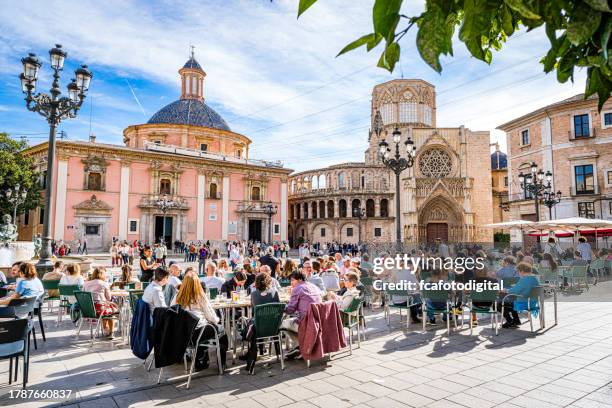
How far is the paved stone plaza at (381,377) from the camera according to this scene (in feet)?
13.0

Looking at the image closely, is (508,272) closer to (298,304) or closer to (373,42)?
(298,304)

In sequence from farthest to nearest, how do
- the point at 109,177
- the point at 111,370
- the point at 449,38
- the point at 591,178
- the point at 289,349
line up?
1. the point at 109,177
2. the point at 591,178
3. the point at 289,349
4. the point at 111,370
5. the point at 449,38

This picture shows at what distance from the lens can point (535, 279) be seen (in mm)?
6734

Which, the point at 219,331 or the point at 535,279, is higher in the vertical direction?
the point at 535,279

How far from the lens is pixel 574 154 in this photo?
23719 mm

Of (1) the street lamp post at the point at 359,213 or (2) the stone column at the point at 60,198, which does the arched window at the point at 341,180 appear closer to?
(1) the street lamp post at the point at 359,213

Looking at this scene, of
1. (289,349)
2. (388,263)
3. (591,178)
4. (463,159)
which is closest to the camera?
(289,349)

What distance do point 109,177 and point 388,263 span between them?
951 inches

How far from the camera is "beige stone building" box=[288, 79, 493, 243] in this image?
35.1 meters

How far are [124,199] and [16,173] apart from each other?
694 cm

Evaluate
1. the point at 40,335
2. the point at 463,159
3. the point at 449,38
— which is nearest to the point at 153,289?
the point at 40,335

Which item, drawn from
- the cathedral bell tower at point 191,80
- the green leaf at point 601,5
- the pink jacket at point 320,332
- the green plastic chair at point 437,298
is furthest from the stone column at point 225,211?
the green leaf at point 601,5

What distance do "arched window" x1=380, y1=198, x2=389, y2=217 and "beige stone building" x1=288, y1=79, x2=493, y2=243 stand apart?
11cm

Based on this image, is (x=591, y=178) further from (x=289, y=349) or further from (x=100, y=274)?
(x=100, y=274)
